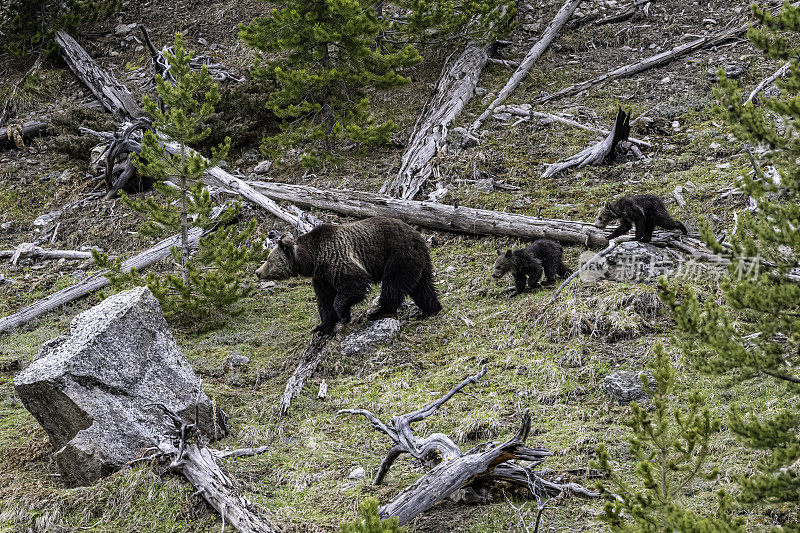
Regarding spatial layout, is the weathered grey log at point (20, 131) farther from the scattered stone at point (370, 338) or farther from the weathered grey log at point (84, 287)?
the scattered stone at point (370, 338)

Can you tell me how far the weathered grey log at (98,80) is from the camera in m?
17.7

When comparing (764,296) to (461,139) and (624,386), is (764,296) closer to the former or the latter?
(624,386)

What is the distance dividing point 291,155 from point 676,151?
27.1ft

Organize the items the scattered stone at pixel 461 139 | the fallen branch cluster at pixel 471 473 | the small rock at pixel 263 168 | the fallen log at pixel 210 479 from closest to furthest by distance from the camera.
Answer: the fallen branch cluster at pixel 471 473 → the fallen log at pixel 210 479 → the scattered stone at pixel 461 139 → the small rock at pixel 263 168

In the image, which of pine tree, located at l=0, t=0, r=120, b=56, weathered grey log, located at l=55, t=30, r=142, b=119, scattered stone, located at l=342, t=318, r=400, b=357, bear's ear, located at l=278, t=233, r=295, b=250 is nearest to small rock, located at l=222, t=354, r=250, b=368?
scattered stone, located at l=342, t=318, r=400, b=357

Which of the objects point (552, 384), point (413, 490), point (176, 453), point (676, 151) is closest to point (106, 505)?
point (176, 453)

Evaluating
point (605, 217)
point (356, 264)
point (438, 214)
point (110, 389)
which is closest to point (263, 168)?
point (438, 214)

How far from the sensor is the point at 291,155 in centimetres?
1645

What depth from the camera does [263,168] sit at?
52.3 ft

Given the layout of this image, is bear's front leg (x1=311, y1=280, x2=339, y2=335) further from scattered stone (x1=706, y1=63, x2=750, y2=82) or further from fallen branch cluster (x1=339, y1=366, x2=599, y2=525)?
scattered stone (x1=706, y1=63, x2=750, y2=82)

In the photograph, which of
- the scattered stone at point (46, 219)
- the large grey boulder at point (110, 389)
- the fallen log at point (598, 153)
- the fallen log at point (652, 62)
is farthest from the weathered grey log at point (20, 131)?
the fallen log at point (598, 153)

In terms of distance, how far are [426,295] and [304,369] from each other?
6.74 feet

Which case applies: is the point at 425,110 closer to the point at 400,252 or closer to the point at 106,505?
the point at 400,252

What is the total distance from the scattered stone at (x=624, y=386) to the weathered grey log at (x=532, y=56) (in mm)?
8785
